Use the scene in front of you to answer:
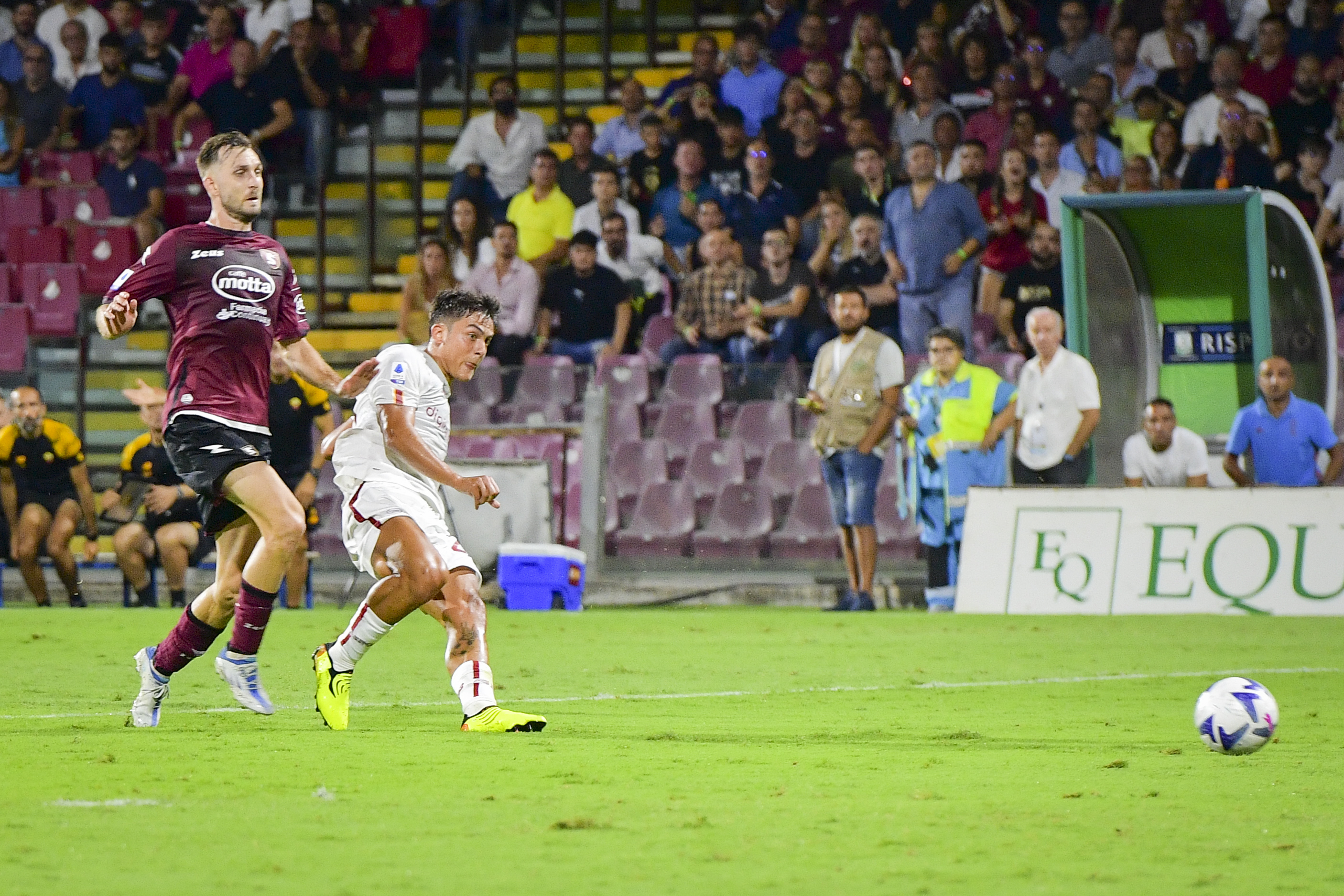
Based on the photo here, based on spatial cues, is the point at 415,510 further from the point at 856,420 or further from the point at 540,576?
the point at 540,576

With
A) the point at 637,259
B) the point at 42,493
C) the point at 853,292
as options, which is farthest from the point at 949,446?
the point at 42,493

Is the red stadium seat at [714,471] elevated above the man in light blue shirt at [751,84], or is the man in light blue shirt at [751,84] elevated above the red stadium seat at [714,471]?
the man in light blue shirt at [751,84]

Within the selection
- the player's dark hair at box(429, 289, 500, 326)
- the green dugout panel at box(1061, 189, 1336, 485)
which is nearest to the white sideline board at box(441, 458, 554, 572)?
the green dugout panel at box(1061, 189, 1336, 485)

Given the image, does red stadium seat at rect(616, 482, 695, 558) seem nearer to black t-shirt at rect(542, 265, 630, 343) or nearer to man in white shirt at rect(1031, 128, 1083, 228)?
black t-shirt at rect(542, 265, 630, 343)

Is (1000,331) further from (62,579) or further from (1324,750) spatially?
(1324,750)

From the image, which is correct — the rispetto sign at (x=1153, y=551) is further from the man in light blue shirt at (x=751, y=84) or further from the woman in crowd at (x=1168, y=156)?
the man in light blue shirt at (x=751, y=84)

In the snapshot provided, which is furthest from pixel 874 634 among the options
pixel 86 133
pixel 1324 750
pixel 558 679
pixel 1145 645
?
pixel 86 133

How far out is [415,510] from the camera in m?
7.32

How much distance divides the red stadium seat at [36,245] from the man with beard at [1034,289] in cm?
1052

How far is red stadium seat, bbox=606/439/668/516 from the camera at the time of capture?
55.3 ft

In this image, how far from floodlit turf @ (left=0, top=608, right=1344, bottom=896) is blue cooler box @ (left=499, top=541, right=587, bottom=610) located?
5.05 m

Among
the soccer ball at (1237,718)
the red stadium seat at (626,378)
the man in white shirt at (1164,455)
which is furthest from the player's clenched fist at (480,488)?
the red stadium seat at (626,378)

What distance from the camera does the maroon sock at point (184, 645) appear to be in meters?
7.17

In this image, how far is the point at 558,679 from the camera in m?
9.62
